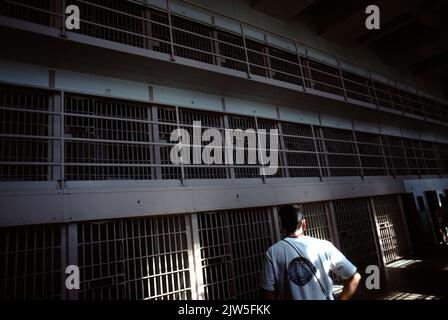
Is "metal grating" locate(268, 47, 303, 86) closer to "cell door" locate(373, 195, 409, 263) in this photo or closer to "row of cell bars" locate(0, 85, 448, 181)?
"row of cell bars" locate(0, 85, 448, 181)

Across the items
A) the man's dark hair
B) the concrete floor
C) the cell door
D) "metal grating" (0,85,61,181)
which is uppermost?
"metal grating" (0,85,61,181)

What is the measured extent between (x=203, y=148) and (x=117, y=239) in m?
2.06

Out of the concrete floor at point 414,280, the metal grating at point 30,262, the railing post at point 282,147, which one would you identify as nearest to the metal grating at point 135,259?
the metal grating at point 30,262

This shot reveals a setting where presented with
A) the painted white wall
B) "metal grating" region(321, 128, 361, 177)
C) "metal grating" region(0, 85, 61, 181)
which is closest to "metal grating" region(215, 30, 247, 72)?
"metal grating" region(321, 128, 361, 177)

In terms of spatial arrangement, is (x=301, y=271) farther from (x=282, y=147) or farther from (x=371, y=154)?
(x=371, y=154)

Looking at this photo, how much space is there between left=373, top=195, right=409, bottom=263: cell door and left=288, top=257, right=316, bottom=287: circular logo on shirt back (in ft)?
21.0

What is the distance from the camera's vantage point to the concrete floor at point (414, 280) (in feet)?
15.5

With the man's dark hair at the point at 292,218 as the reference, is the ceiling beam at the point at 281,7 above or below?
above

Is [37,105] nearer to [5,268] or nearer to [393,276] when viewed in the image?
[5,268]

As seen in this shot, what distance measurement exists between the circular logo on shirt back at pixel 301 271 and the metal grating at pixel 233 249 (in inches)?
103

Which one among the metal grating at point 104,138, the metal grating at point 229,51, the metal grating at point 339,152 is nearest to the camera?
the metal grating at point 104,138

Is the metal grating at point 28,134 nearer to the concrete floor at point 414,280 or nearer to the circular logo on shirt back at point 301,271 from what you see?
the circular logo on shirt back at point 301,271

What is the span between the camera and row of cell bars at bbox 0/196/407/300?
3.16m

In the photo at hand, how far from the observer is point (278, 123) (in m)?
6.52
